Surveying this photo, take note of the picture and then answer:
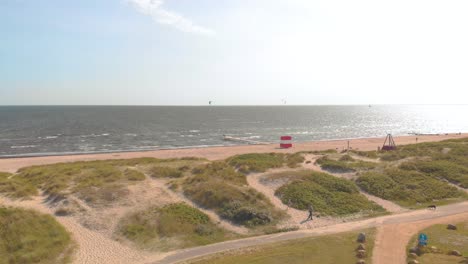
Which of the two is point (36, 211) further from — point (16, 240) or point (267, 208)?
point (267, 208)

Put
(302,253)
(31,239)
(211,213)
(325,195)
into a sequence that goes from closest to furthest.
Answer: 1. (302,253)
2. (31,239)
3. (211,213)
4. (325,195)

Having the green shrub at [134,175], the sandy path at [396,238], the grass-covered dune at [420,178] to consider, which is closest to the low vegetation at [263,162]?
the grass-covered dune at [420,178]

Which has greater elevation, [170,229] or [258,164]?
[258,164]

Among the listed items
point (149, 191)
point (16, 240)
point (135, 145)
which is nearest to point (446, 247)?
point (149, 191)

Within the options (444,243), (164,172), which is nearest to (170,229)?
(164,172)

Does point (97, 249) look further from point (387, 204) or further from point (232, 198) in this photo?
point (387, 204)

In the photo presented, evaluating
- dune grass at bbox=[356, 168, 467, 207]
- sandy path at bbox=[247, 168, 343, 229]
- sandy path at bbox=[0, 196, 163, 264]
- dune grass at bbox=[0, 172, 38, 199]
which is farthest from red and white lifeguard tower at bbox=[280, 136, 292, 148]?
sandy path at bbox=[0, 196, 163, 264]

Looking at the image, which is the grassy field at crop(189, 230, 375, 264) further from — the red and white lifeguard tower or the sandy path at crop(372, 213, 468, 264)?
the red and white lifeguard tower
